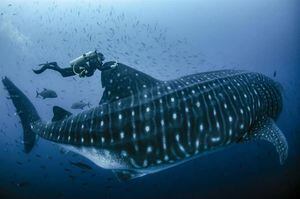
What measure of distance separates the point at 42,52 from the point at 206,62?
11.0 feet

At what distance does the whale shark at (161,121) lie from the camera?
11.9 ft

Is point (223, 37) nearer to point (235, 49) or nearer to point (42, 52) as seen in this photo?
point (235, 49)

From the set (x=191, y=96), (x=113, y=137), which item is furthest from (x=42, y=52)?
(x=191, y=96)

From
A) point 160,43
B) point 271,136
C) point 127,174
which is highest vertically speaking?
point 160,43

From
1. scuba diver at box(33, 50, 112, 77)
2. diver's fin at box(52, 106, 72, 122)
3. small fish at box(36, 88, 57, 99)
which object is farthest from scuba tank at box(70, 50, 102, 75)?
small fish at box(36, 88, 57, 99)

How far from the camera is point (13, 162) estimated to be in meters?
5.88

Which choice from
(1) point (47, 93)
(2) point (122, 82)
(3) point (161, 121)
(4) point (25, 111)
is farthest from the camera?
(1) point (47, 93)

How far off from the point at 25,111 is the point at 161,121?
5.91ft

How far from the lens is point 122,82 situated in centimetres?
377

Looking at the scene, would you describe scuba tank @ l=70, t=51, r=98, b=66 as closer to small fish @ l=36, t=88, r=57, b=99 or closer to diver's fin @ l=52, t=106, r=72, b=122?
diver's fin @ l=52, t=106, r=72, b=122

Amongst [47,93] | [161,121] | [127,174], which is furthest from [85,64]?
[47,93]

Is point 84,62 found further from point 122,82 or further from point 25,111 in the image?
point 25,111

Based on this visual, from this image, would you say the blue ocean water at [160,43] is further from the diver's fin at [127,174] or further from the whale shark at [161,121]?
the diver's fin at [127,174]

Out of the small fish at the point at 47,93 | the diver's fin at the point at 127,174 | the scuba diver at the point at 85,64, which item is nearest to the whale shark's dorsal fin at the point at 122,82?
the scuba diver at the point at 85,64
